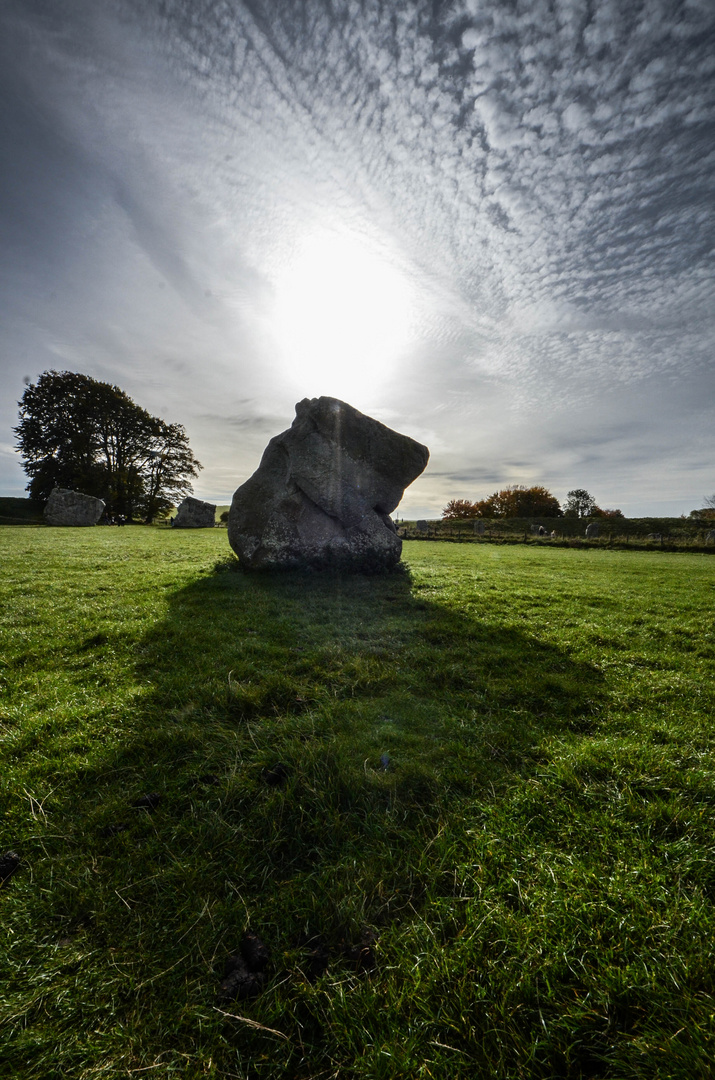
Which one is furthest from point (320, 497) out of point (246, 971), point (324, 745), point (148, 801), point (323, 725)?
point (246, 971)

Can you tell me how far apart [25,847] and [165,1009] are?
151 centimetres

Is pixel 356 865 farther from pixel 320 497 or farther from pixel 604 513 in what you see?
pixel 604 513

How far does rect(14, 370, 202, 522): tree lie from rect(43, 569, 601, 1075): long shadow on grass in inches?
1875

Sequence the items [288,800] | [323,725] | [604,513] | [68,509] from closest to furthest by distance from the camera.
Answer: [288,800] → [323,725] → [68,509] → [604,513]

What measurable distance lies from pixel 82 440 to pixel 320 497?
155 feet

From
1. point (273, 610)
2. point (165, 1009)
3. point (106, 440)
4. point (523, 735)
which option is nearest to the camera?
point (165, 1009)

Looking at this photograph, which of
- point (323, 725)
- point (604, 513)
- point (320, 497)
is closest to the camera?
point (323, 725)

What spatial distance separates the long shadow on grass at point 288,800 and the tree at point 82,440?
156 ft

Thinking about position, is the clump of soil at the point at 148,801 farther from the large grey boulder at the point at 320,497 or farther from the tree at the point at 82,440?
the tree at the point at 82,440

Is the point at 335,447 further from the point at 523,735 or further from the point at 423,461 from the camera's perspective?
the point at 523,735

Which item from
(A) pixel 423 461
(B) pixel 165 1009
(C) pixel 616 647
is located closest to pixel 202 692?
(B) pixel 165 1009

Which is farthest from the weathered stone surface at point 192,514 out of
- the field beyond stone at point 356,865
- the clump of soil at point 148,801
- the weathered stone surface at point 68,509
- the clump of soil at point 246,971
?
the clump of soil at point 246,971

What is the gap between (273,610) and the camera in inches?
311

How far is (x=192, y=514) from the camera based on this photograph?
38312 mm
